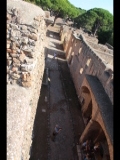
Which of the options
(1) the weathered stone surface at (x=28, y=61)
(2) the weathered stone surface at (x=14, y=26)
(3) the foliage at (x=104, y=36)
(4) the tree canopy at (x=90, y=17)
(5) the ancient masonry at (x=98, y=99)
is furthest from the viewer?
(4) the tree canopy at (x=90, y=17)

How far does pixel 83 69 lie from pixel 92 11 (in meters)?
37.3

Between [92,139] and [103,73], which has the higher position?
[103,73]

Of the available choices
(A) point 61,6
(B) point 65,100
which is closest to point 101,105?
(B) point 65,100

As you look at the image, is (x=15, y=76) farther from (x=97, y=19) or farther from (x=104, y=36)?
(x=97, y=19)

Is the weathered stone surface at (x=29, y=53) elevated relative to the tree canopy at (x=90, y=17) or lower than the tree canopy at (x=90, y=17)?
elevated

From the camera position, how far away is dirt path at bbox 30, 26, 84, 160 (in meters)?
12.0

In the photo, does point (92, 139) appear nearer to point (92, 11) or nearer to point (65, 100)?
point (65, 100)

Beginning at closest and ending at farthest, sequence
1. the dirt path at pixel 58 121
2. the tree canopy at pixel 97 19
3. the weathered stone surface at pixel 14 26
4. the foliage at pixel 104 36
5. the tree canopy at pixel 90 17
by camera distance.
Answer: the weathered stone surface at pixel 14 26 → the dirt path at pixel 58 121 → the foliage at pixel 104 36 → the tree canopy at pixel 90 17 → the tree canopy at pixel 97 19

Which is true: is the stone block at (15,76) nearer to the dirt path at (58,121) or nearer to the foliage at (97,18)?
the dirt path at (58,121)

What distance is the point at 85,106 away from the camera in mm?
16625

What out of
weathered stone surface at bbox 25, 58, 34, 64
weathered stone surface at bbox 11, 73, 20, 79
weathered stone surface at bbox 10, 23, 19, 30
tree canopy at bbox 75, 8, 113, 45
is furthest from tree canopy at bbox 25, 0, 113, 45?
weathered stone surface at bbox 11, 73, 20, 79

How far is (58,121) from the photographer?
14750 millimetres

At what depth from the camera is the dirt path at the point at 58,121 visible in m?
12.0

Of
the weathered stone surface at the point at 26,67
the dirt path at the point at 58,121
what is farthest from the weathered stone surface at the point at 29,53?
the dirt path at the point at 58,121
